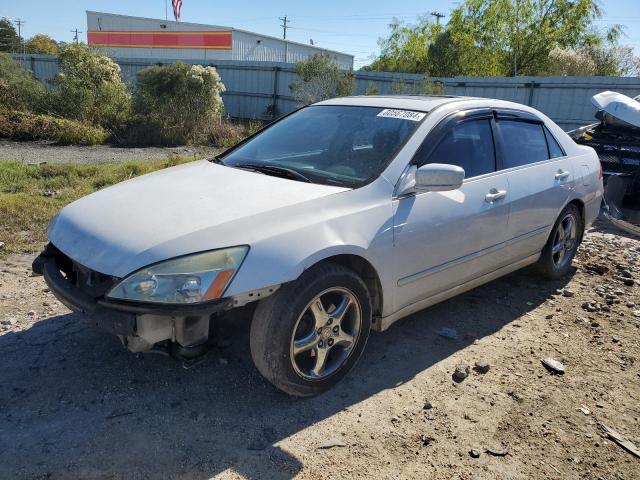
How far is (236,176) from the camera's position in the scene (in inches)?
136

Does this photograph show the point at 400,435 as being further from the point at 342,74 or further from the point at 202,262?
the point at 342,74

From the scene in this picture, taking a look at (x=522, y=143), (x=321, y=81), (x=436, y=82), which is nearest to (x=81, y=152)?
(x=321, y=81)

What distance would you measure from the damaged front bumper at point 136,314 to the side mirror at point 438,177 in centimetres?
139

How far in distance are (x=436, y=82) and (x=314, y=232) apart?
49.7 ft

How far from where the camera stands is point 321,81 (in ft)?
56.8

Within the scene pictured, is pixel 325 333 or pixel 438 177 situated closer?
pixel 325 333

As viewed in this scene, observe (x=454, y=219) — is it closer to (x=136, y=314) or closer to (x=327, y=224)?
(x=327, y=224)

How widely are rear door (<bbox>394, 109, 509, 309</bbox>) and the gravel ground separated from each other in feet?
27.8

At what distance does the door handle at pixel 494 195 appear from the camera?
376 centimetres

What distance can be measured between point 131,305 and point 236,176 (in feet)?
4.11

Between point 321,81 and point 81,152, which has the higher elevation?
point 321,81

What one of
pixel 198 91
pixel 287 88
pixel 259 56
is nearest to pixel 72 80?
pixel 198 91

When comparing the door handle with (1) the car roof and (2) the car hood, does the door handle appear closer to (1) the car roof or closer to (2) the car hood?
(1) the car roof

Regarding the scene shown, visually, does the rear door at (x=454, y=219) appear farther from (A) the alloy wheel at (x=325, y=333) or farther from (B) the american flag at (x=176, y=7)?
(B) the american flag at (x=176, y=7)
